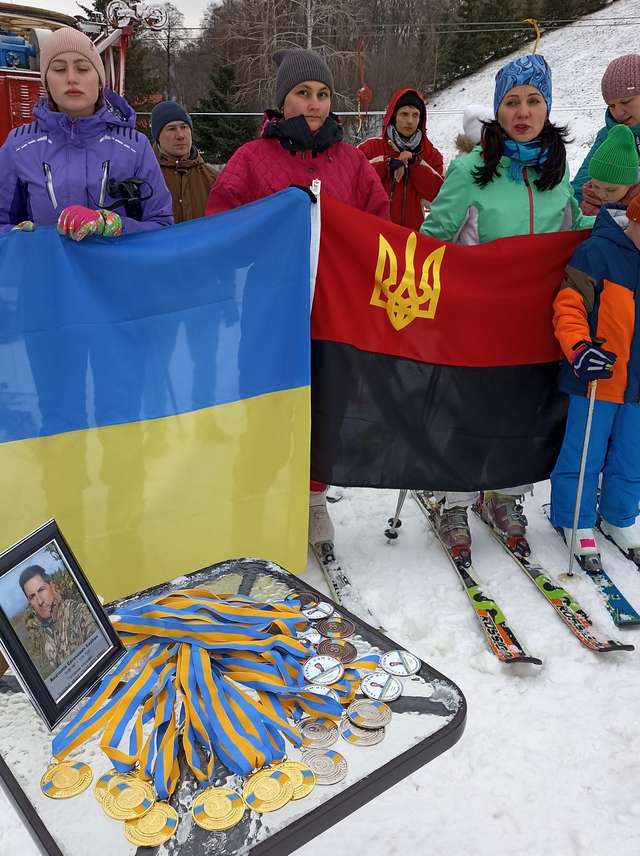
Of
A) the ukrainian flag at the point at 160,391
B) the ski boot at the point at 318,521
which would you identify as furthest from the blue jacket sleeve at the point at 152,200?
the ski boot at the point at 318,521

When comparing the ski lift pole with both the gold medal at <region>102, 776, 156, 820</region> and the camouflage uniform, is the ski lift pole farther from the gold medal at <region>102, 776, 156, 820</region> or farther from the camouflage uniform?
the gold medal at <region>102, 776, 156, 820</region>

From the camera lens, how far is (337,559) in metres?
3.54

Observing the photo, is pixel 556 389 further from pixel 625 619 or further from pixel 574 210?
pixel 625 619

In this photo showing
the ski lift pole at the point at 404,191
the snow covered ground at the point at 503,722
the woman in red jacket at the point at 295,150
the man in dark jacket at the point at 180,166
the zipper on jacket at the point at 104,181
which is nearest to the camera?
the snow covered ground at the point at 503,722

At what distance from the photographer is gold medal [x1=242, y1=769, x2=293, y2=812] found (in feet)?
4.34

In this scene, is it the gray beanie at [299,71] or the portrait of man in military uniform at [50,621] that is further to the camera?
the gray beanie at [299,71]

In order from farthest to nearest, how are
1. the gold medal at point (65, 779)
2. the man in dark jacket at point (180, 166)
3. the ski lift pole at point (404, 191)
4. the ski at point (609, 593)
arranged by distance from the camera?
1. the ski lift pole at point (404, 191)
2. the man in dark jacket at point (180, 166)
3. the ski at point (609, 593)
4. the gold medal at point (65, 779)

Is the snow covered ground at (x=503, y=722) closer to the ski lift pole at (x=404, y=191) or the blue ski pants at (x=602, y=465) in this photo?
the blue ski pants at (x=602, y=465)

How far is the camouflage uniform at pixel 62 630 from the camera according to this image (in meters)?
1.50

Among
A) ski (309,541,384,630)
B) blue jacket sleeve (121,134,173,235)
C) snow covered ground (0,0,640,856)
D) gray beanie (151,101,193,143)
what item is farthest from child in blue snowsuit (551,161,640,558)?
gray beanie (151,101,193,143)

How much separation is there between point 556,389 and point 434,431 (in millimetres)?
698

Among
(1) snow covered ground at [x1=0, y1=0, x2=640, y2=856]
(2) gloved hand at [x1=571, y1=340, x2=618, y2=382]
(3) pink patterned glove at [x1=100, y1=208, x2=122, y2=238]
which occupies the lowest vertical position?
(1) snow covered ground at [x1=0, y1=0, x2=640, y2=856]

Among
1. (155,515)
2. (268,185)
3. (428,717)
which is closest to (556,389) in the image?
(268,185)

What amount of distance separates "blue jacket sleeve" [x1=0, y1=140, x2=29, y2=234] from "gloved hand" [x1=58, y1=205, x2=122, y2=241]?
302 millimetres
